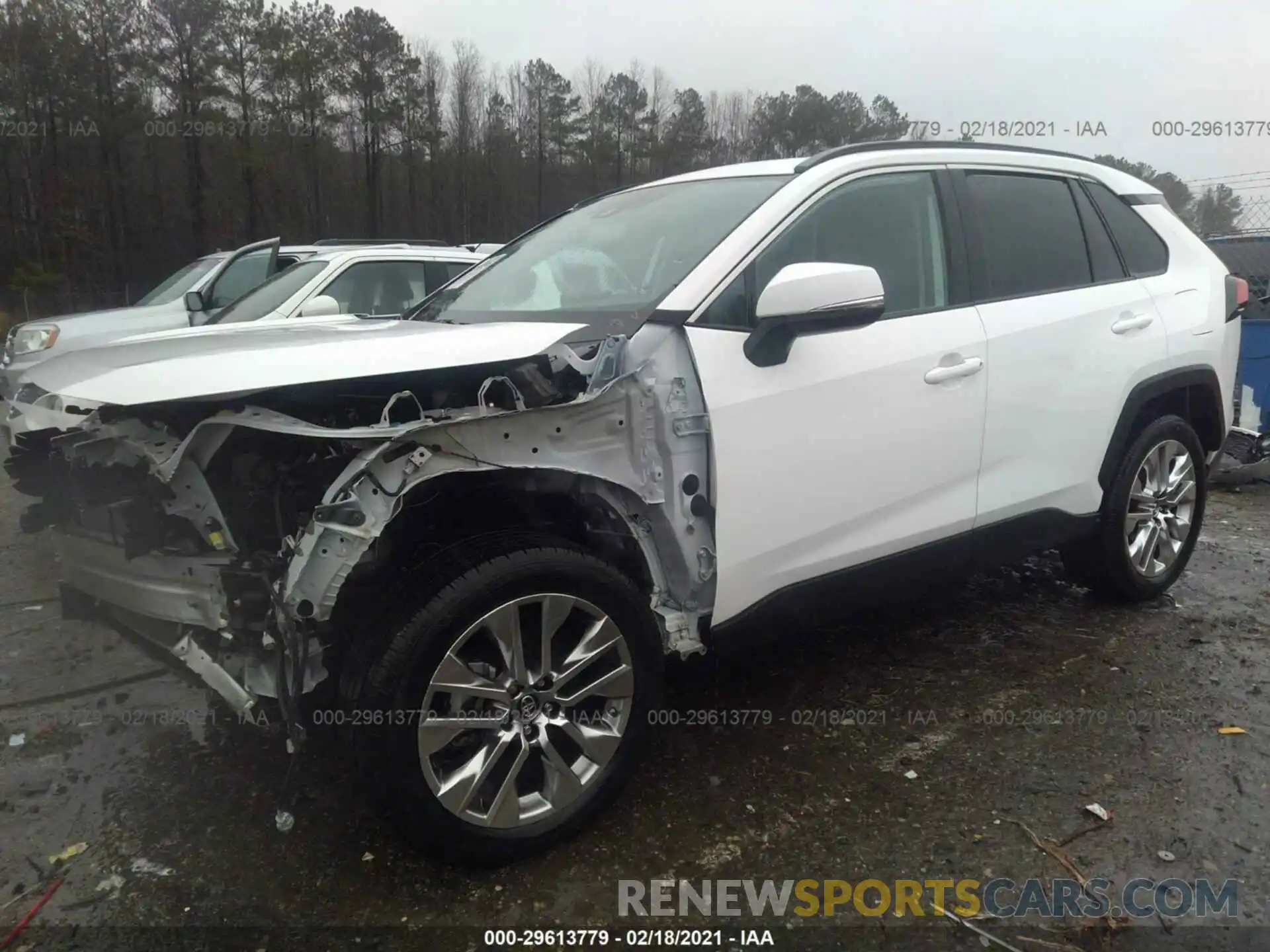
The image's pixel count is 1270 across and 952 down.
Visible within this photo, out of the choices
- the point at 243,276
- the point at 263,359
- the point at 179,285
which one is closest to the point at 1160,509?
the point at 263,359

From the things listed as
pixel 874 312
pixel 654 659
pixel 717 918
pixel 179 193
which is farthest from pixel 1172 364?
pixel 179 193

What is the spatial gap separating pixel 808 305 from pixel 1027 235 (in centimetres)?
154

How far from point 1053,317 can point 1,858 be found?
12.5 ft

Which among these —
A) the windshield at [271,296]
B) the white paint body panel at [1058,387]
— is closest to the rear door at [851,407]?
the white paint body panel at [1058,387]

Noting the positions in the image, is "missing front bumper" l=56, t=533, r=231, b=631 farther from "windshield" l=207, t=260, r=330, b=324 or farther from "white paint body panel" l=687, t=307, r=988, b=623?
"windshield" l=207, t=260, r=330, b=324

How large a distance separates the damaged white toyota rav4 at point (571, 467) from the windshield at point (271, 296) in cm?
330

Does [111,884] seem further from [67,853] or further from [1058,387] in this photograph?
[1058,387]

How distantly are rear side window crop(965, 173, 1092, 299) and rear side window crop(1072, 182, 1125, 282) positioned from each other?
0.15ft

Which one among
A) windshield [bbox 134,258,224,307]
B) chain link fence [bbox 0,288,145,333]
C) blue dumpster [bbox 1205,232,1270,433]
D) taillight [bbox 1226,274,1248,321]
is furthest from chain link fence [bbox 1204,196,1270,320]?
chain link fence [bbox 0,288,145,333]

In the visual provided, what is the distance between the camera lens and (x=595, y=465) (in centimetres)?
226

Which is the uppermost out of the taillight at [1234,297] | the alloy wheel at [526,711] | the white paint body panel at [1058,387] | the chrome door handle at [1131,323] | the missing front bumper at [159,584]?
the taillight at [1234,297]

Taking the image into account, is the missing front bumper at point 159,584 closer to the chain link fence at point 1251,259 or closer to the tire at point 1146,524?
the tire at point 1146,524

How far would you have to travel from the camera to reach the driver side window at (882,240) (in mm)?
2668

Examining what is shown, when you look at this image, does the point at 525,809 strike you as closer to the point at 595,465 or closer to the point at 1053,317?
the point at 595,465
